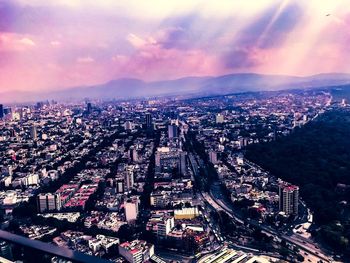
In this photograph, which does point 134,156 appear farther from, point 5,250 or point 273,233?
point 5,250

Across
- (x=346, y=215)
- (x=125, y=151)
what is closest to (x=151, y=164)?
(x=125, y=151)

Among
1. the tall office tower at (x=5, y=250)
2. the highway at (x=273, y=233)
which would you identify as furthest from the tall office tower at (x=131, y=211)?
the tall office tower at (x=5, y=250)

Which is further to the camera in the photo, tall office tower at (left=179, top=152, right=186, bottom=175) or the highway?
tall office tower at (left=179, top=152, right=186, bottom=175)

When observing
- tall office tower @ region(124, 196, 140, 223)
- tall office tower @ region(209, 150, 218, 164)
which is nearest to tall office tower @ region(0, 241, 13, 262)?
tall office tower @ region(124, 196, 140, 223)

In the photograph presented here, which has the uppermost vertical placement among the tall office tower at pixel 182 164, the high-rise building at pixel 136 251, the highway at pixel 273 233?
the tall office tower at pixel 182 164

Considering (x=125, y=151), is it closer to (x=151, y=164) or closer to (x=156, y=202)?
(x=151, y=164)

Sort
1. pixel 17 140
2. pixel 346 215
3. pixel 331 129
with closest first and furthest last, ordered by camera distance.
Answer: pixel 346 215 → pixel 331 129 → pixel 17 140

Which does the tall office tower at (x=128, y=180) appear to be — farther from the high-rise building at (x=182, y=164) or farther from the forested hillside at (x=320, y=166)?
the forested hillside at (x=320, y=166)

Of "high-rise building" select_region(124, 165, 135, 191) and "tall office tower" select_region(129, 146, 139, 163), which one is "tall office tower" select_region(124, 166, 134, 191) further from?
"tall office tower" select_region(129, 146, 139, 163)
